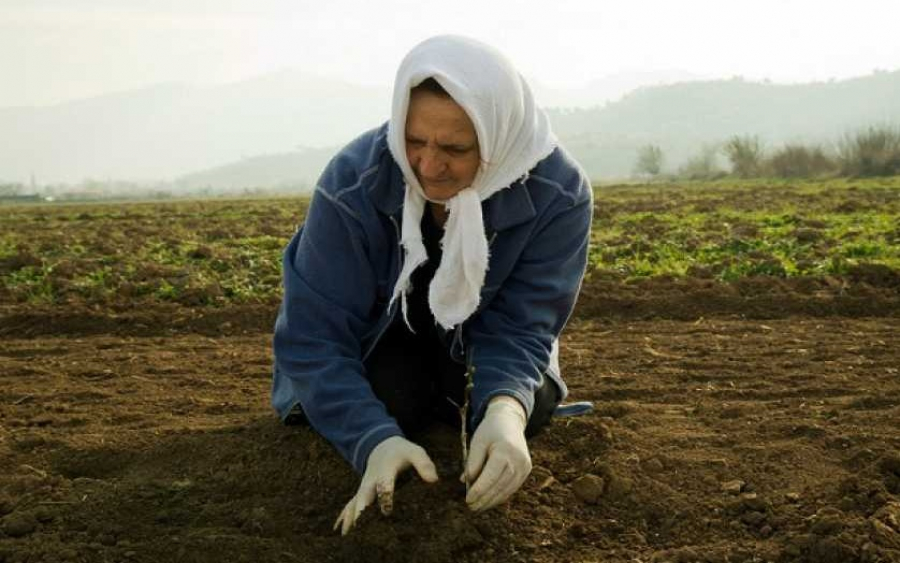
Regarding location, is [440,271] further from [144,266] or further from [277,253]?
[277,253]

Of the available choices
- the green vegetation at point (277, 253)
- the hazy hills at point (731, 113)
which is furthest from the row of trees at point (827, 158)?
the hazy hills at point (731, 113)

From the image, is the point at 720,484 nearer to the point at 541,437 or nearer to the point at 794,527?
the point at 794,527

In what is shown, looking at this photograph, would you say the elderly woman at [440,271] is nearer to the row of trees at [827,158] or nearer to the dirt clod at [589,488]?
the dirt clod at [589,488]

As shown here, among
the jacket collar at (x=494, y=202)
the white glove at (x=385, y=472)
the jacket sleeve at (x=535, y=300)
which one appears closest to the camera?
the white glove at (x=385, y=472)

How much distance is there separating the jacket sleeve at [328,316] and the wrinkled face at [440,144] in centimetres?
26

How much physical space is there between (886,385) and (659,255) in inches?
166

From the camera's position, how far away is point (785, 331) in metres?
5.12

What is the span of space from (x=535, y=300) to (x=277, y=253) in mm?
6293

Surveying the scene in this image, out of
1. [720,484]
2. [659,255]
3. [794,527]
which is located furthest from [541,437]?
[659,255]

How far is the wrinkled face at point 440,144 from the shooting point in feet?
8.27

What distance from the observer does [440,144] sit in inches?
101

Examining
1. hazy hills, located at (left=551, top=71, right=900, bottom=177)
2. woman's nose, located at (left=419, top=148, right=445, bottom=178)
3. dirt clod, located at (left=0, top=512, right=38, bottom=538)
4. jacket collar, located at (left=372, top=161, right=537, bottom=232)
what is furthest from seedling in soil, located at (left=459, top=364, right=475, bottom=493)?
hazy hills, located at (left=551, top=71, right=900, bottom=177)

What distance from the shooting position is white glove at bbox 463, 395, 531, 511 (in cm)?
241

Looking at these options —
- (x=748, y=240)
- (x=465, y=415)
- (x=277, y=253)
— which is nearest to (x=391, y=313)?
(x=465, y=415)
